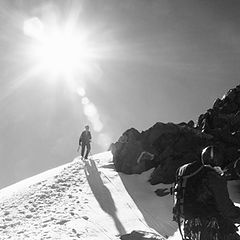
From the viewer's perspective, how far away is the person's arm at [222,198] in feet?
21.7

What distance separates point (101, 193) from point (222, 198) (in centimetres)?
1391

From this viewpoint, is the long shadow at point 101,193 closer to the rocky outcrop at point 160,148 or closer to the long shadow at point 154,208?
the long shadow at point 154,208

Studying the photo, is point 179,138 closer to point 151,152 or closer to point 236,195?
point 151,152

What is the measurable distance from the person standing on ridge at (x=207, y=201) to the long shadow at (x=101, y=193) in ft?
24.6

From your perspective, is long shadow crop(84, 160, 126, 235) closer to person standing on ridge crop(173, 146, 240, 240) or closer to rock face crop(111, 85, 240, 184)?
rock face crop(111, 85, 240, 184)

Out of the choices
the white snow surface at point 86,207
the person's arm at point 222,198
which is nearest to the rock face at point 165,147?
the white snow surface at point 86,207

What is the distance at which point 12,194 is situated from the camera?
20.1 m

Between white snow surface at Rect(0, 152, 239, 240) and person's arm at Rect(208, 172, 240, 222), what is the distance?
295 inches

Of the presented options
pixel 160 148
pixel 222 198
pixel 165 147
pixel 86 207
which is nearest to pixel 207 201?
pixel 222 198

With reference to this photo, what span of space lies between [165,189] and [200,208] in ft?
50.4

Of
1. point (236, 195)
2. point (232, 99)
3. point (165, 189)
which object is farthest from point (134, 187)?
point (232, 99)

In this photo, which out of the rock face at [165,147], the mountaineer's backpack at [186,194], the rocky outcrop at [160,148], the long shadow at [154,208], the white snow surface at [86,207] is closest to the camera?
the mountaineer's backpack at [186,194]

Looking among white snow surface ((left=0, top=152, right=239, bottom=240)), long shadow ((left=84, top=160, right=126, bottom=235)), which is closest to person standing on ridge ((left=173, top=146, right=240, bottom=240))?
white snow surface ((left=0, top=152, right=239, bottom=240))

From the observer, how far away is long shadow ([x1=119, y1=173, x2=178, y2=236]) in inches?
626
